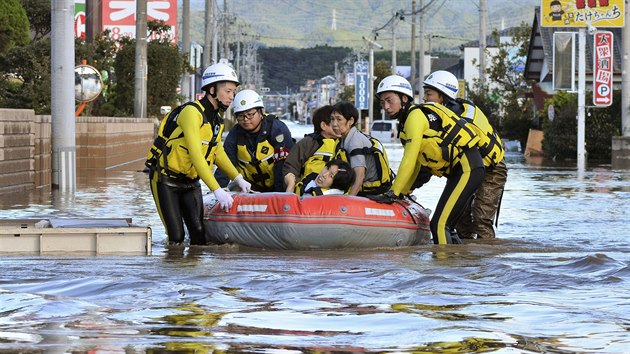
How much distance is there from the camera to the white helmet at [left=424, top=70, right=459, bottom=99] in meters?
14.2

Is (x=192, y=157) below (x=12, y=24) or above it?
below

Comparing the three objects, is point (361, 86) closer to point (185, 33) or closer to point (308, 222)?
point (185, 33)

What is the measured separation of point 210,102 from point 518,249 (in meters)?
3.47

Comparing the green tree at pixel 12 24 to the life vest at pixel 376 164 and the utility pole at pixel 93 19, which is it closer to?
the life vest at pixel 376 164

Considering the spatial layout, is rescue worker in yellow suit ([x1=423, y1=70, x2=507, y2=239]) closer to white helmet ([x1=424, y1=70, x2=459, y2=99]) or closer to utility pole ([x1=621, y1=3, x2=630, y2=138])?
white helmet ([x1=424, y1=70, x2=459, y2=99])

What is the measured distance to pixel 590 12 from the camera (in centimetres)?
4100

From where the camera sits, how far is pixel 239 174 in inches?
546

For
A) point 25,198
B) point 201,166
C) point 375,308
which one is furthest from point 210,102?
point 25,198

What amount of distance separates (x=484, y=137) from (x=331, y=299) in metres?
5.11

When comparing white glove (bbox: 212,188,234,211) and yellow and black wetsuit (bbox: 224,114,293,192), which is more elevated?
yellow and black wetsuit (bbox: 224,114,293,192)

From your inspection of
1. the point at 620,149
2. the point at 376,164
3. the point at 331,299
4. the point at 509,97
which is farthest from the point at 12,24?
the point at 509,97

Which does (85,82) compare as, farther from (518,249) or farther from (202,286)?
(202,286)

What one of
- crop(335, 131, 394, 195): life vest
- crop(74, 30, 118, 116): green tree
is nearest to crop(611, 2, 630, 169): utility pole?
crop(74, 30, 118, 116): green tree

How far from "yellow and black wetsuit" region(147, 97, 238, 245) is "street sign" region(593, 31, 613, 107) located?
28.7m
